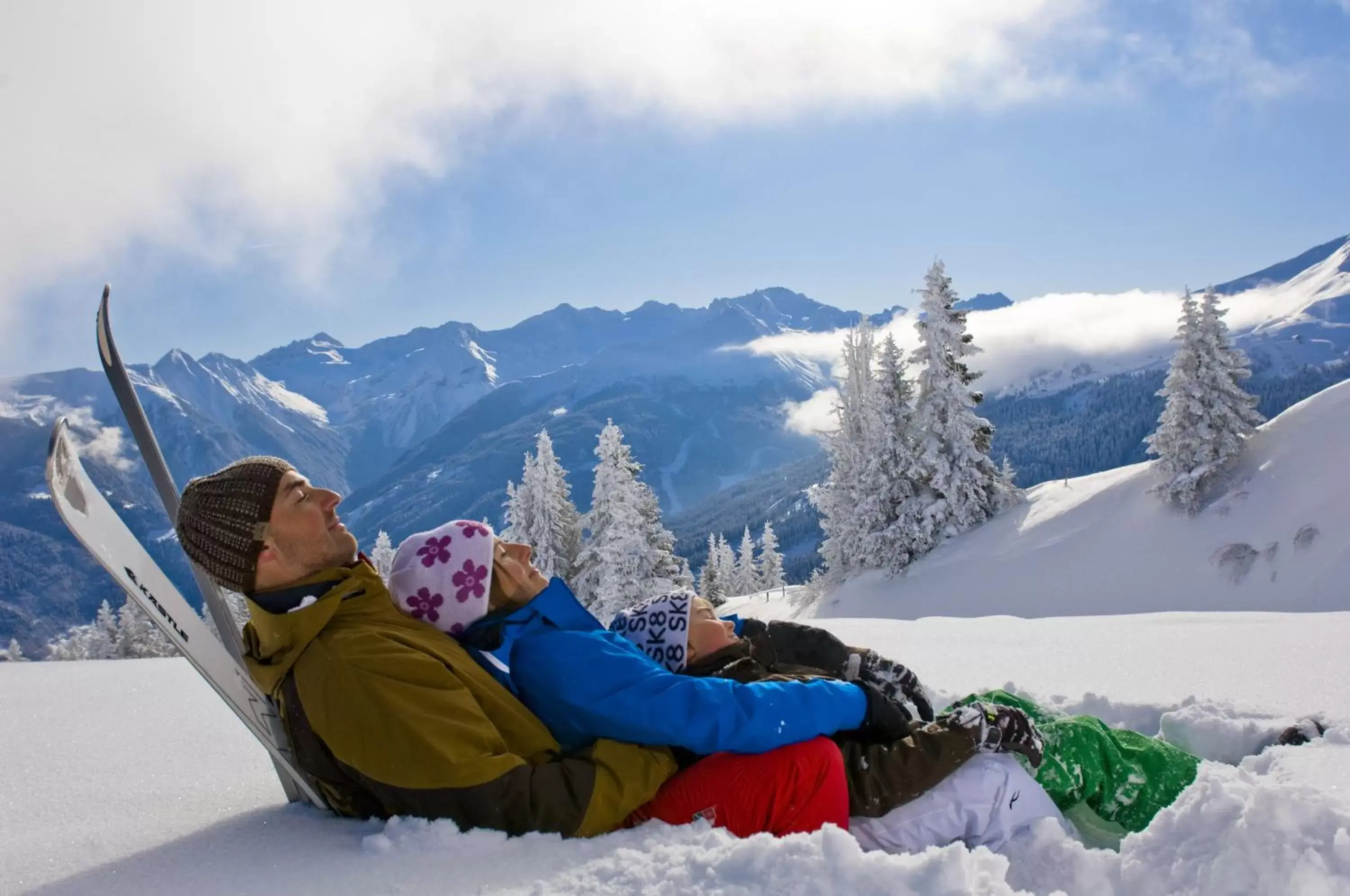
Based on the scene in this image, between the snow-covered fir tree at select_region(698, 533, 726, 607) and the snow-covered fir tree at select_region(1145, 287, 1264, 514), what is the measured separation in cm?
1622

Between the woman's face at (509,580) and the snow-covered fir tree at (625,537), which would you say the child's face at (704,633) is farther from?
the snow-covered fir tree at (625,537)

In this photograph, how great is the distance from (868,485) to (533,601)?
2818 centimetres

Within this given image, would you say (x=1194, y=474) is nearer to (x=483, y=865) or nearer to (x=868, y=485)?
(x=868, y=485)

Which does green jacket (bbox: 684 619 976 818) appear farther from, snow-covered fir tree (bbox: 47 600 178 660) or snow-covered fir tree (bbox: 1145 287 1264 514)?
snow-covered fir tree (bbox: 47 600 178 660)

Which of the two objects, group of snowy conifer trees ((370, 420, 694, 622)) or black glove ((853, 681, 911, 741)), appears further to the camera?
group of snowy conifer trees ((370, 420, 694, 622))

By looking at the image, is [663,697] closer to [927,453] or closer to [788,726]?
[788,726]

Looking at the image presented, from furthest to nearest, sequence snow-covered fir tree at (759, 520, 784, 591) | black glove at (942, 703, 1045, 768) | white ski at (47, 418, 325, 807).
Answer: snow-covered fir tree at (759, 520, 784, 591), black glove at (942, 703, 1045, 768), white ski at (47, 418, 325, 807)

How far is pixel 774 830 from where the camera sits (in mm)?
2611

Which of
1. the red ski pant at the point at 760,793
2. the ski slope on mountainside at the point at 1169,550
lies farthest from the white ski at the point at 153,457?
the ski slope on mountainside at the point at 1169,550

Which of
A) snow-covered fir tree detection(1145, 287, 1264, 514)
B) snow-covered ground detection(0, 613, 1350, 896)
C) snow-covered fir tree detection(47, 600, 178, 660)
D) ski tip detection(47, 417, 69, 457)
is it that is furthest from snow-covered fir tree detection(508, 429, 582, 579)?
ski tip detection(47, 417, 69, 457)

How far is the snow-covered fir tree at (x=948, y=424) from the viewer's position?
94.1 ft

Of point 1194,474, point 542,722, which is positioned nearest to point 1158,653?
point 542,722

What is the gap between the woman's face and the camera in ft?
9.52

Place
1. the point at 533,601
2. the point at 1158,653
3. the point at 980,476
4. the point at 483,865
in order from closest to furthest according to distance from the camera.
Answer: the point at 483,865, the point at 533,601, the point at 1158,653, the point at 980,476
